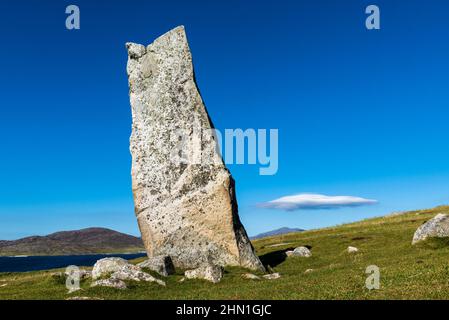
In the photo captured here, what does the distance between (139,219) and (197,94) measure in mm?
11514

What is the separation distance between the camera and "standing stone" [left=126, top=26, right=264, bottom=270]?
3697 cm

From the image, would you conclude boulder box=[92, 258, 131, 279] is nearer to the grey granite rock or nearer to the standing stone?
the grey granite rock

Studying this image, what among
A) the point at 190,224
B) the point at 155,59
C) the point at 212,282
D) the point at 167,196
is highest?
the point at 155,59

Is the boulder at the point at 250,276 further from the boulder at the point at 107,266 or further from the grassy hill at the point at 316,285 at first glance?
the boulder at the point at 107,266

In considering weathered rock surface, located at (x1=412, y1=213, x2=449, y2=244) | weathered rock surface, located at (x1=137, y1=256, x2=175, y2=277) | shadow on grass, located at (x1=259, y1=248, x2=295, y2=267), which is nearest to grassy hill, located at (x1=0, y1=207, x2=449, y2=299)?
weathered rock surface, located at (x1=412, y1=213, x2=449, y2=244)

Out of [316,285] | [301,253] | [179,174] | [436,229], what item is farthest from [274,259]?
[316,285]

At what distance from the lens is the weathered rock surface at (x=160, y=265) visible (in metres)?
32.7

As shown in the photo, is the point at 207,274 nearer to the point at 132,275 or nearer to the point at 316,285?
the point at 132,275
